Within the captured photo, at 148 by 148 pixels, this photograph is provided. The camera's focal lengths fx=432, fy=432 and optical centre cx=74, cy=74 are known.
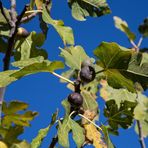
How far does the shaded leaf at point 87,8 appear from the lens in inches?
99.0

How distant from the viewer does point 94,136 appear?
206cm

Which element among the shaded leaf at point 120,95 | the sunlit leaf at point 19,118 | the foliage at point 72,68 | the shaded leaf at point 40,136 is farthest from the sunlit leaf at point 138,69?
the shaded leaf at point 120,95

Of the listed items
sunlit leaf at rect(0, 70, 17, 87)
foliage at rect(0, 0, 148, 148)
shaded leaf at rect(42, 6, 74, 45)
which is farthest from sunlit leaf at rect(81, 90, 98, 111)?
sunlit leaf at rect(0, 70, 17, 87)

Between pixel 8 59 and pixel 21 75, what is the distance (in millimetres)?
155

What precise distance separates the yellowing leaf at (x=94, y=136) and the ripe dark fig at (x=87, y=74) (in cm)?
27

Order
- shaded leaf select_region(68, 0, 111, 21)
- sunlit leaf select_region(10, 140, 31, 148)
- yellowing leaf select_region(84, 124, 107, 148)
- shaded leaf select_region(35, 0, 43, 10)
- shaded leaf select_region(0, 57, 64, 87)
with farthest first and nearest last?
shaded leaf select_region(68, 0, 111, 21), shaded leaf select_region(35, 0, 43, 10), yellowing leaf select_region(84, 124, 107, 148), sunlit leaf select_region(10, 140, 31, 148), shaded leaf select_region(0, 57, 64, 87)

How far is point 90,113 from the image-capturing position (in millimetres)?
2184

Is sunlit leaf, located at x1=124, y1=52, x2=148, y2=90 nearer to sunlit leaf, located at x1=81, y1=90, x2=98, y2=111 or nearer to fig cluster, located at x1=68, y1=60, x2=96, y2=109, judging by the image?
fig cluster, located at x1=68, y1=60, x2=96, y2=109

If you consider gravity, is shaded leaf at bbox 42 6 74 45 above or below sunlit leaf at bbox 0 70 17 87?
above

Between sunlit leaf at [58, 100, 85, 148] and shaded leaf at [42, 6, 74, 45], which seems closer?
sunlit leaf at [58, 100, 85, 148]

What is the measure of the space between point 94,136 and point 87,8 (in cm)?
84

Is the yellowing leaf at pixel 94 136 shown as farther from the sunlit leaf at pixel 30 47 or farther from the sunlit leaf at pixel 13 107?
the sunlit leaf at pixel 30 47

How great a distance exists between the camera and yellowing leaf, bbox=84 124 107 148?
6.78ft

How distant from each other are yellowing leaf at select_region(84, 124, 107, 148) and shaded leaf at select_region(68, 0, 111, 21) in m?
0.72
